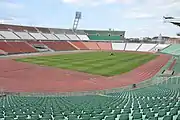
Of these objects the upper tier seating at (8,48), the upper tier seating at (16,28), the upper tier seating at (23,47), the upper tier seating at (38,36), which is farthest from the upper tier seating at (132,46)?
the upper tier seating at (8,48)

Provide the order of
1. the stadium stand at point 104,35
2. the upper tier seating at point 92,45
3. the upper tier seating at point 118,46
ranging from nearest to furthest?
the upper tier seating at point 92,45 → the upper tier seating at point 118,46 → the stadium stand at point 104,35

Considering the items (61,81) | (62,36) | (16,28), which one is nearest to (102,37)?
(62,36)

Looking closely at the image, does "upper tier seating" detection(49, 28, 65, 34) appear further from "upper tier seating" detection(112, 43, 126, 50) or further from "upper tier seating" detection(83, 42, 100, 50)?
"upper tier seating" detection(112, 43, 126, 50)

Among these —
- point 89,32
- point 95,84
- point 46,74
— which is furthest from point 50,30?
point 95,84

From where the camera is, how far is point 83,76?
3275 centimetres

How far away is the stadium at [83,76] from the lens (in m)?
8.79

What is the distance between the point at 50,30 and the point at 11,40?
86.6 feet

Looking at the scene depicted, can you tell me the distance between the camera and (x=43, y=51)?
7150 centimetres

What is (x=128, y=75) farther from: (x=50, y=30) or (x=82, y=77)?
(x=50, y=30)

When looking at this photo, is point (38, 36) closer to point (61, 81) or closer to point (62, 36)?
point (62, 36)

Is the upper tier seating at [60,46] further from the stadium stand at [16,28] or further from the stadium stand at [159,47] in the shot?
the stadium stand at [159,47]

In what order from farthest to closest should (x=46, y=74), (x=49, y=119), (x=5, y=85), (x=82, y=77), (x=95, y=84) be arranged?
(x=46, y=74), (x=82, y=77), (x=95, y=84), (x=5, y=85), (x=49, y=119)

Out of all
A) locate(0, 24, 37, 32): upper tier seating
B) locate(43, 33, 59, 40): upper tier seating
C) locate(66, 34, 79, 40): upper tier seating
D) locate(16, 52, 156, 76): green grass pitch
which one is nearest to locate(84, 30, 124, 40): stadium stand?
locate(66, 34, 79, 40): upper tier seating

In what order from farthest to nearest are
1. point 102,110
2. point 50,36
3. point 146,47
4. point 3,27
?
1. point 146,47
2. point 50,36
3. point 3,27
4. point 102,110
